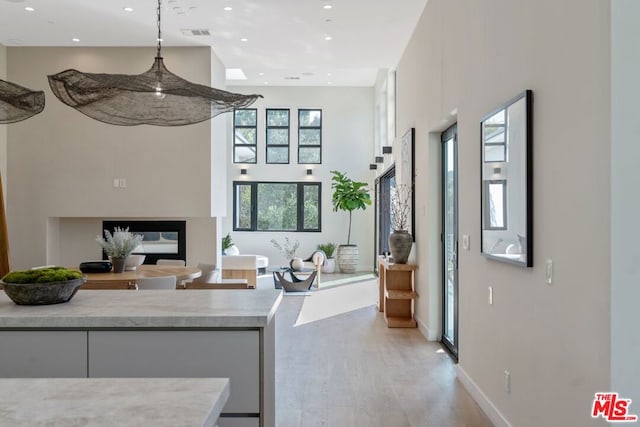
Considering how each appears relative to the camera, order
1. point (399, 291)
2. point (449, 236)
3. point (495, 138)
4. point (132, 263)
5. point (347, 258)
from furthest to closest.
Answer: point (347, 258) < point (399, 291) < point (132, 263) < point (449, 236) < point (495, 138)

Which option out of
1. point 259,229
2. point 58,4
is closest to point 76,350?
point 58,4

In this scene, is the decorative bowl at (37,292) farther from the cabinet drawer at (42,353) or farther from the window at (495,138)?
the window at (495,138)

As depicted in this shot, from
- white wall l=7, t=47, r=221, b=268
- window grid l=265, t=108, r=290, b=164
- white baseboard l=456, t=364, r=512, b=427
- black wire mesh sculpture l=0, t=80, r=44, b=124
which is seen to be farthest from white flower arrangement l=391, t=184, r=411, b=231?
window grid l=265, t=108, r=290, b=164

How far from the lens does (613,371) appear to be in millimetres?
2008

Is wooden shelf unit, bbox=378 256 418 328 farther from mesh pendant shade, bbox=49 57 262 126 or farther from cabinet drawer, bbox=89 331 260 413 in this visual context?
cabinet drawer, bbox=89 331 260 413

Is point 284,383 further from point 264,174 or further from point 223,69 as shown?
point 264,174

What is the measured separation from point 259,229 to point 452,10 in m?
9.86

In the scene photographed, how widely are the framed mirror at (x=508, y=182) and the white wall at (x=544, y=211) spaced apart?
63 mm

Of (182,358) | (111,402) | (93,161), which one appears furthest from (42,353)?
(93,161)

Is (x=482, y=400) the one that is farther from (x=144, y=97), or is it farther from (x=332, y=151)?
(x=332, y=151)

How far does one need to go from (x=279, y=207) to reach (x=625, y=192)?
12.1m

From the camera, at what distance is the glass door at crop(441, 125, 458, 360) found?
5238 mm

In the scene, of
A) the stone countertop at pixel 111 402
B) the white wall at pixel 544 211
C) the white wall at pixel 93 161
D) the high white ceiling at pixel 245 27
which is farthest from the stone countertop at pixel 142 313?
the white wall at pixel 93 161

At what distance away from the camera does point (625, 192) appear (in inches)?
78.6
